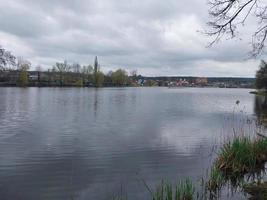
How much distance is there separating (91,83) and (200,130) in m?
143

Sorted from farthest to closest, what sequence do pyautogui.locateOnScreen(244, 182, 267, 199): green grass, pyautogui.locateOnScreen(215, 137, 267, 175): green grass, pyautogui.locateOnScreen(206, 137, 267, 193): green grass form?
pyautogui.locateOnScreen(215, 137, 267, 175): green grass, pyautogui.locateOnScreen(206, 137, 267, 193): green grass, pyautogui.locateOnScreen(244, 182, 267, 199): green grass

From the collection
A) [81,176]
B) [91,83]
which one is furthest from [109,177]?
[91,83]

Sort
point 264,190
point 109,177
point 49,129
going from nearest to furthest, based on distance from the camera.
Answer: point 264,190 < point 109,177 < point 49,129

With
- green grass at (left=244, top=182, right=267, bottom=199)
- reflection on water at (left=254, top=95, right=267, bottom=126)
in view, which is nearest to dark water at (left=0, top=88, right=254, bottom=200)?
green grass at (left=244, top=182, right=267, bottom=199)

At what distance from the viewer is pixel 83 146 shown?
59.2 ft

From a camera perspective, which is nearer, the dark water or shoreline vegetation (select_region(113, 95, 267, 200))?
shoreline vegetation (select_region(113, 95, 267, 200))

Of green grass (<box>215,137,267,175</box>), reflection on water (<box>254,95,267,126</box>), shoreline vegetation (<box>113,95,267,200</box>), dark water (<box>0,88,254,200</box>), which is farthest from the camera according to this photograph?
reflection on water (<box>254,95,267,126</box>)

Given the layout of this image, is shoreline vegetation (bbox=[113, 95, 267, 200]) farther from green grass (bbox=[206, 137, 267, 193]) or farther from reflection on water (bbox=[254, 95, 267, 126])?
reflection on water (bbox=[254, 95, 267, 126])

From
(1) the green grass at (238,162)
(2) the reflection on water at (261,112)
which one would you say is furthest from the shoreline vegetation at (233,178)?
(2) the reflection on water at (261,112)

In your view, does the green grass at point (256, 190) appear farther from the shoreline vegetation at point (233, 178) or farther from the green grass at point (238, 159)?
the green grass at point (238, 159)

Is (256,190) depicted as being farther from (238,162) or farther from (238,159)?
(238,159)

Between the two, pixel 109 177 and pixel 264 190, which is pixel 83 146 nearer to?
pixel 109 177

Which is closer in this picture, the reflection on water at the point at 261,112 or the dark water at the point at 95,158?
the dark water at the point at 95,158

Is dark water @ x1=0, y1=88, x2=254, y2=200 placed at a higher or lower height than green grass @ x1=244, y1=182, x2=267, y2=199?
lower
